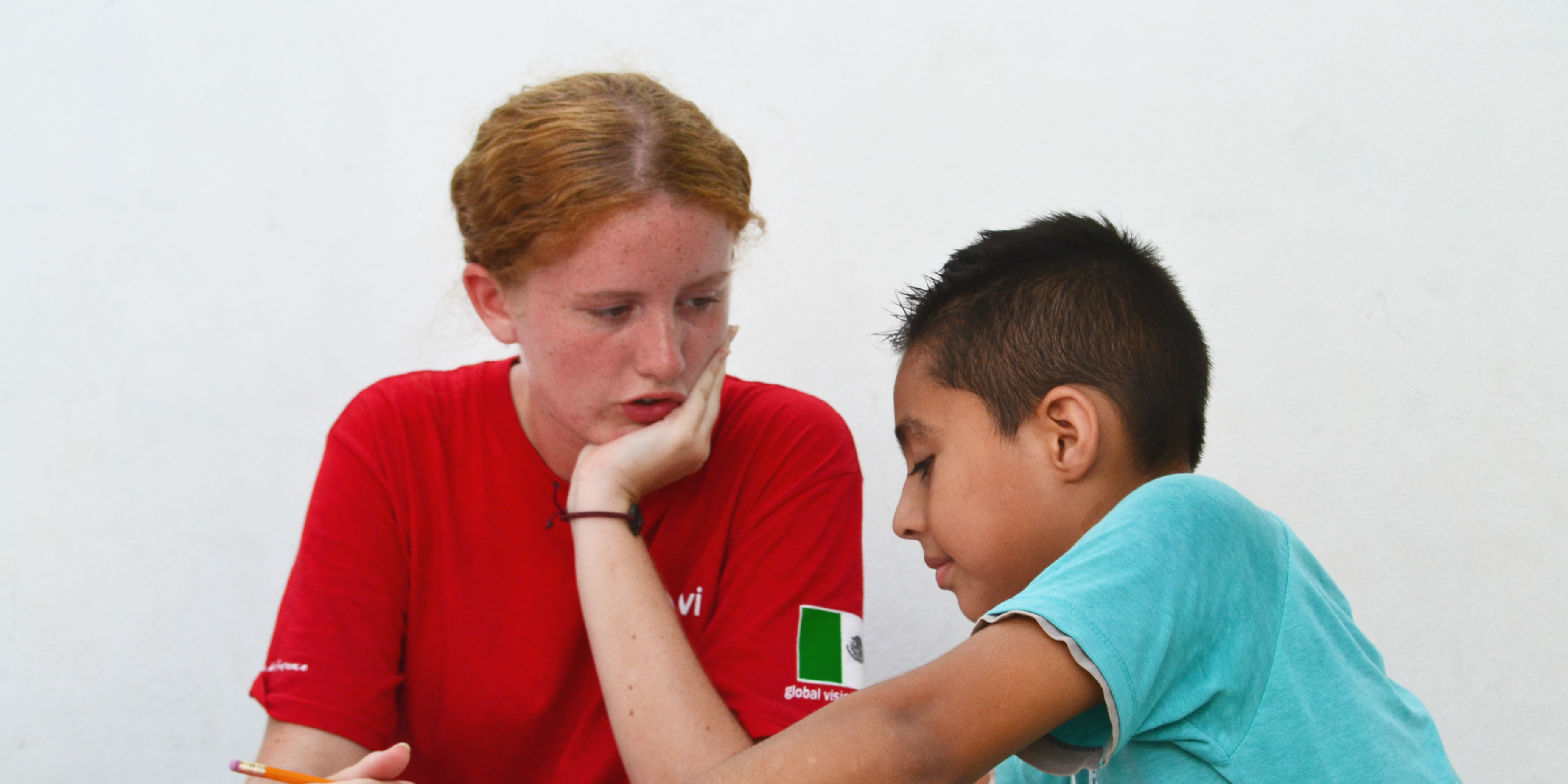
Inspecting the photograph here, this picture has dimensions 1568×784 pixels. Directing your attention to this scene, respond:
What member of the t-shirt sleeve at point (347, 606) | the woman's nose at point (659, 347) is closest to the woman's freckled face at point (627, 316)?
the woman's nose at point (659, 347)

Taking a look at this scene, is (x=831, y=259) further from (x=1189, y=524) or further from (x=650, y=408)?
(x=1189, y=524)

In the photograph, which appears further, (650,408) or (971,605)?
(650,408)

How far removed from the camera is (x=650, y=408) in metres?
1.29

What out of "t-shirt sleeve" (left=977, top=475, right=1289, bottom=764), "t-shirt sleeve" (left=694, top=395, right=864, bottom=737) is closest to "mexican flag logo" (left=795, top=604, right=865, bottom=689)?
"t-shirt sleeve" (left=694, top=395, right=864, bottom=737)

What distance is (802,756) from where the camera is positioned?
0.63 m

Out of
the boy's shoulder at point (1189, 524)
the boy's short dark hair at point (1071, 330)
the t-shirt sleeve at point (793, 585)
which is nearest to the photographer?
the boy's shoulder at point (1189, 524)

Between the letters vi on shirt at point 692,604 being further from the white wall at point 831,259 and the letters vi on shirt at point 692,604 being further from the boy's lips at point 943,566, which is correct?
the white wall at point 831,259

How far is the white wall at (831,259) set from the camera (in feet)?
5.57

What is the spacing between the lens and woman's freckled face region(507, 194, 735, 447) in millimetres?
1166

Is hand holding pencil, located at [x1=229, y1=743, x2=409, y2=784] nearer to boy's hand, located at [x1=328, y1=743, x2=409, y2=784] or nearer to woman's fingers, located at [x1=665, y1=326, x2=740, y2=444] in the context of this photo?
boy's hand, located at [x1=328, y1=743, x2=409, y2=784]

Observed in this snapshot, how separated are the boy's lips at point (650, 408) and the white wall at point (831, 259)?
1.79 feet

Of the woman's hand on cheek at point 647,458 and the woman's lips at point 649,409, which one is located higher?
the woman's lips at point 649,409

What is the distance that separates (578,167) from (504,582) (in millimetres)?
501

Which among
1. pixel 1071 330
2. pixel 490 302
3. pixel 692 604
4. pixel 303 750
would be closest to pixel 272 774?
pixel 303 750
